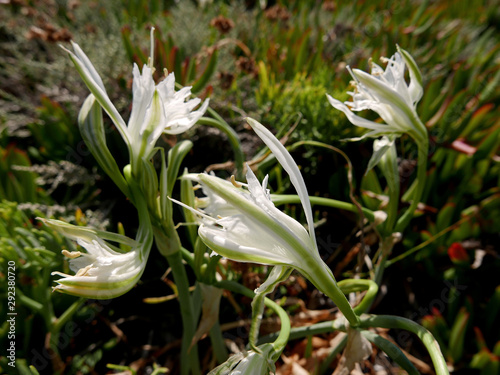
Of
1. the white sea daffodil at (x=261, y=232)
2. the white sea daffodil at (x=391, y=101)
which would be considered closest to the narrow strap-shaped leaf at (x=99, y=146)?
the white sea daffodil at (x=261, y=232)

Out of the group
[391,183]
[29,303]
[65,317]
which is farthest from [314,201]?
[29,303]

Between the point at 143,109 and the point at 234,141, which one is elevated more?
the point at 143,109

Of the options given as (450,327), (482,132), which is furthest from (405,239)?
(482,132)

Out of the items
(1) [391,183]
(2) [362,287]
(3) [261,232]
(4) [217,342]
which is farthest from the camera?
(4) [217,342]

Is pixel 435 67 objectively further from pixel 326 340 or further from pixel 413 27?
pixel 326 340

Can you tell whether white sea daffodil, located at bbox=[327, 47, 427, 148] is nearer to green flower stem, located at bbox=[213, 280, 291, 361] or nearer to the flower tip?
the flower tip

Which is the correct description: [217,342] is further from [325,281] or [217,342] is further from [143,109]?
[143,109]
